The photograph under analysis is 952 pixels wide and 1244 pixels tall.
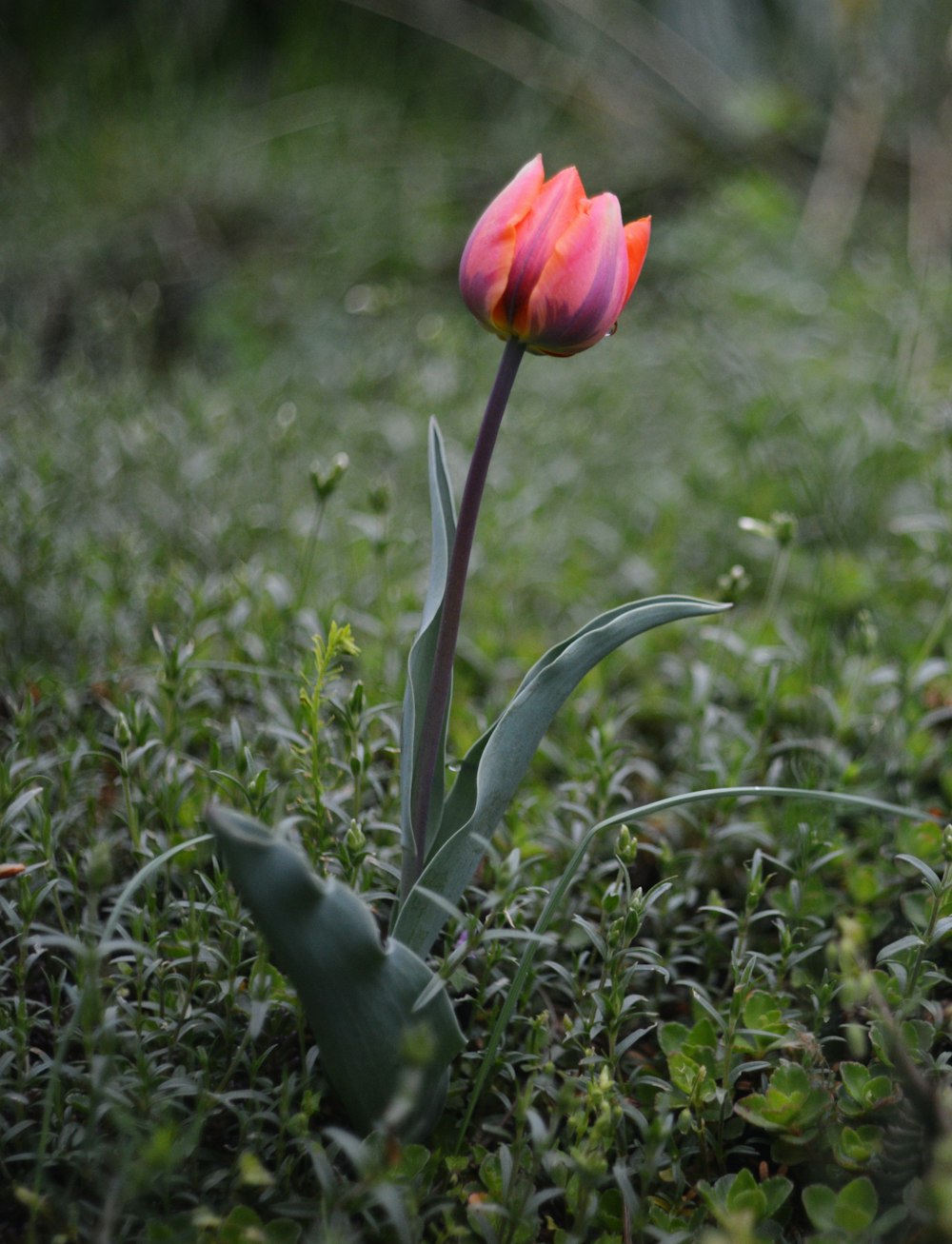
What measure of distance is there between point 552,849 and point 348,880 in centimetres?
35

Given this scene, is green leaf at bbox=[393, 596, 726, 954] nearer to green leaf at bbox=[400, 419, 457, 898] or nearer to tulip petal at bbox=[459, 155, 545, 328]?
green leaf at bbox=[400, 419, 457, 898]

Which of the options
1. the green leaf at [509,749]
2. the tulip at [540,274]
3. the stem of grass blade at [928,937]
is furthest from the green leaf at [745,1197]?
the tulip at [540,274]

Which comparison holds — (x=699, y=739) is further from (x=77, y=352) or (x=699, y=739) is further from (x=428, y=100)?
(x=428, y=100)

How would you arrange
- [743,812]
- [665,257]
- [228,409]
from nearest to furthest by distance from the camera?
1. [743,812]
2. [228,409]
3. [665,257]

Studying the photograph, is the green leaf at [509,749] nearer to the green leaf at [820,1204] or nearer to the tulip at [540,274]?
the tulip at [540,274]

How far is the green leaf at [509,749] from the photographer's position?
0.95 metres

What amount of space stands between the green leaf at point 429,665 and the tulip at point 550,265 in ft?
0.70

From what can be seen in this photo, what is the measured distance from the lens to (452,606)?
3.21ft

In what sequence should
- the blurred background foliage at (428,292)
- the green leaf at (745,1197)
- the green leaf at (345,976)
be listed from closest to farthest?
the green leaf at (345,976) → the green leaf at (745,1197) → the blurred background foliage at (428,292)

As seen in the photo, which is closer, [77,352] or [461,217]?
[77,352]

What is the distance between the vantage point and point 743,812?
1.45 meters

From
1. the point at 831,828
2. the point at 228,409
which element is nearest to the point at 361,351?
the point at 228,409

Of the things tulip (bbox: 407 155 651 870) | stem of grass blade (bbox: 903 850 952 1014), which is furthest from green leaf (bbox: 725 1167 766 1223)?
tulip (bbox: 407 155 651 870)

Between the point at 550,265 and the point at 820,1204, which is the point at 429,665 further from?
the point at 820,1204
